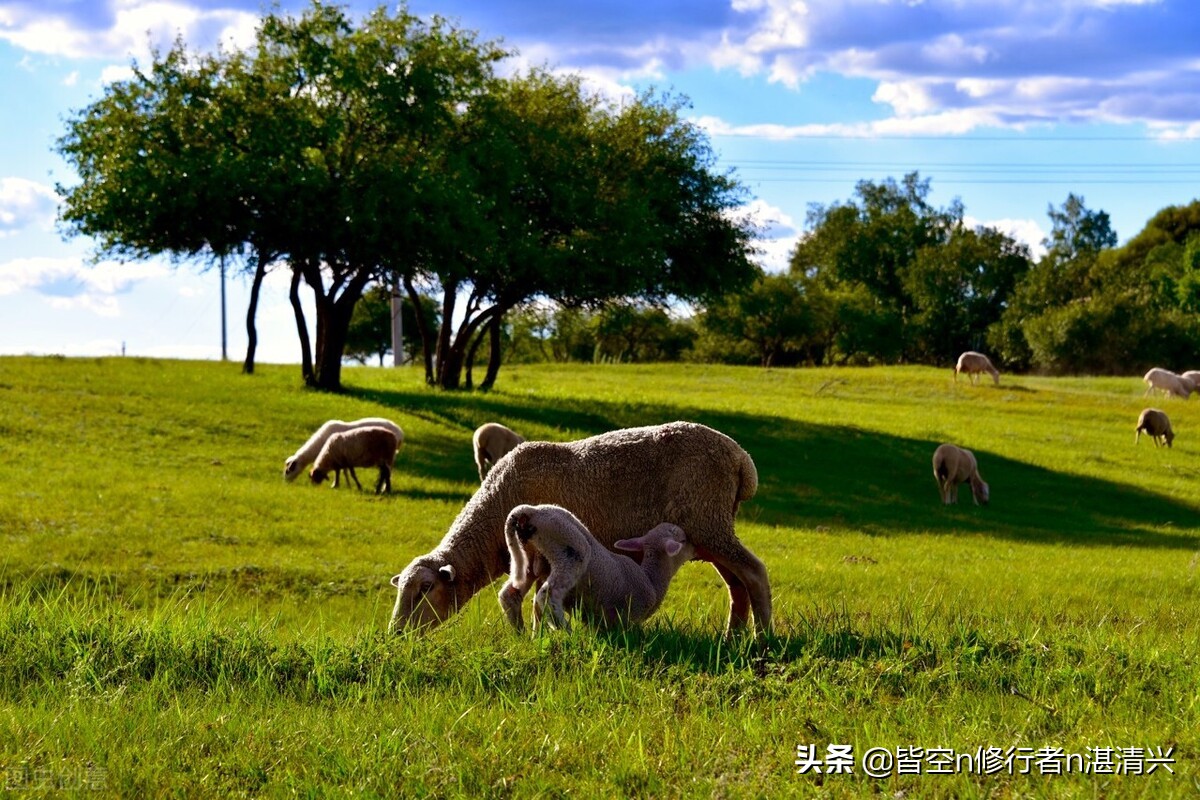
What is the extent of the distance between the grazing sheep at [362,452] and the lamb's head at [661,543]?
571 inches

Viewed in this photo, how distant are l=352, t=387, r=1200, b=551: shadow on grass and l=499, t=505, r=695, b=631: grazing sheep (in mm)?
14806

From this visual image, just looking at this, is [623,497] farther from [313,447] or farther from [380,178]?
[380,178]

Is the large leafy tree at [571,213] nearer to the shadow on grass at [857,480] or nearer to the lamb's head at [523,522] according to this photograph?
the shadow on grass at [857,480]

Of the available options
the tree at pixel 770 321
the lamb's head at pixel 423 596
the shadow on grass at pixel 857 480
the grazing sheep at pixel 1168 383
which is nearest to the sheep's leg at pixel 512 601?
the lamb's head at pixel 423 596

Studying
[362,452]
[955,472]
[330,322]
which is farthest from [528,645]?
[330,322]

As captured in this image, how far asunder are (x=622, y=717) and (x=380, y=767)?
125 cm

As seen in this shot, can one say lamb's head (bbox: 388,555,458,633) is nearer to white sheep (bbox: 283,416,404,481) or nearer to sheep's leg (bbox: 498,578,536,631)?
sheep's leg (bbox: 498,578,536,631)

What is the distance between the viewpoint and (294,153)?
32031mm

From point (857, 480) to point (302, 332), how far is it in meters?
16.6

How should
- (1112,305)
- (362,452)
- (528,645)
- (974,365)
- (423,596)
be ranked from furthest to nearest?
(1112,305)
(974,365)
(362,452)
(423,596)
(528,645)

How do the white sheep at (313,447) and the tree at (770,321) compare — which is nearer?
the white sheep at (313,447)

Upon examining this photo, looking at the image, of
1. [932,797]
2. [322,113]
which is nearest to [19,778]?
[932,797]

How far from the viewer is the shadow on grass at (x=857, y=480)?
971 inches

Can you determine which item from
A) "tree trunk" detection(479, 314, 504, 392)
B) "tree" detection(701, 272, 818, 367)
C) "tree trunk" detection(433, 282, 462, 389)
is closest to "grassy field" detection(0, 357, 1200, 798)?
"tree trunk" detection(433, 282, 462, 389)
